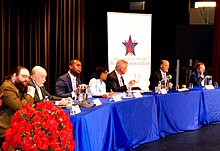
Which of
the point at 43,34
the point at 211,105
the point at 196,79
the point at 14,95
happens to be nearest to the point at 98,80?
the point at 43,34

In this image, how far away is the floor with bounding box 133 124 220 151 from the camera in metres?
5.69

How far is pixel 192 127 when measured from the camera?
6887 mm

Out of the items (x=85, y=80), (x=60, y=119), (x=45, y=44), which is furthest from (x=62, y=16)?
(x=60, y=119)

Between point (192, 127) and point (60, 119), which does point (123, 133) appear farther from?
point (60, 119)

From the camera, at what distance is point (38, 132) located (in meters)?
2.50

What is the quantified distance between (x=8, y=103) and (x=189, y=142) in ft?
9.33

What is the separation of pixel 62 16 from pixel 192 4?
13.2 ft

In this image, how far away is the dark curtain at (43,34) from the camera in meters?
6.61

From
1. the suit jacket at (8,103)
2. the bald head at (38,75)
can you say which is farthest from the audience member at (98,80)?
the suit jacket at (8,103)

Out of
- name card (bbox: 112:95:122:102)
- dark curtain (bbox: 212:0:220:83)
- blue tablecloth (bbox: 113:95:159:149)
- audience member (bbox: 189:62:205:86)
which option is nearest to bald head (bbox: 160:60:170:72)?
audience member (bbox: 189:62:205:86)

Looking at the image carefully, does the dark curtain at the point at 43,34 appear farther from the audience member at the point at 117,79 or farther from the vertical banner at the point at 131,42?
the audience member at the point at 117,79

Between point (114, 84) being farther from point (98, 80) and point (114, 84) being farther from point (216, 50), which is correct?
point (216, 50)

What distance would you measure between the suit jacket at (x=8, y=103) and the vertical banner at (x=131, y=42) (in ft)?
14.1

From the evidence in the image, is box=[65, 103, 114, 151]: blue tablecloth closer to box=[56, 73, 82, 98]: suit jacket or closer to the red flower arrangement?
box=[56, 73, 82, 98]: suit jacket
